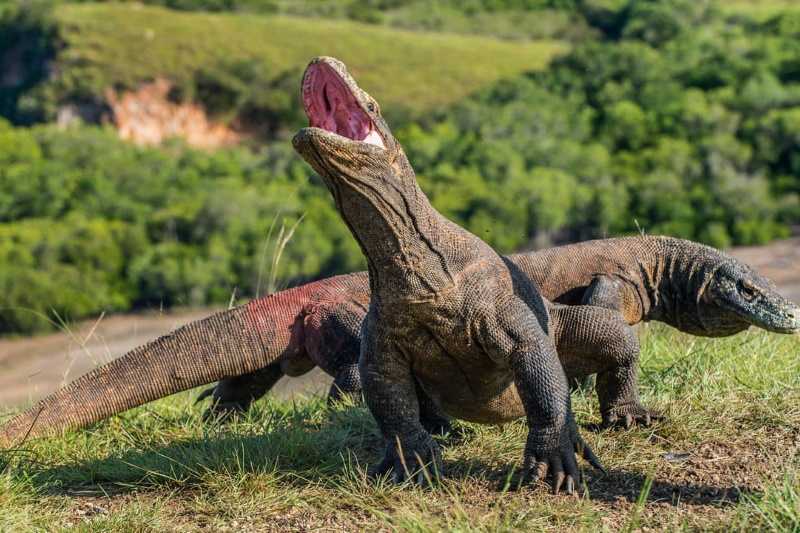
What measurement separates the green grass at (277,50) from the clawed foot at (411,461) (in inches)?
1926

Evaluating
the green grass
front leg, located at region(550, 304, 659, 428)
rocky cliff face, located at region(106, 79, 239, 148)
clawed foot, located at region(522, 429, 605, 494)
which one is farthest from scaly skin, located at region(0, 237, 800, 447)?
rocky cliff face, located at region(106, 79, 239, 148)

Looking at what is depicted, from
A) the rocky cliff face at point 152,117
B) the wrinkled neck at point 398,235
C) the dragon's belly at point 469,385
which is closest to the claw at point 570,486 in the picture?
the dragon's belly at point 469,385

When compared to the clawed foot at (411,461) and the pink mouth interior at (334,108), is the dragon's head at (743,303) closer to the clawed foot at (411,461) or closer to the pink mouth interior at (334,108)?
the clawed foot at (411,461)

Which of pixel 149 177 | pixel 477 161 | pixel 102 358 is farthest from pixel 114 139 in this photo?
pixel 102 358

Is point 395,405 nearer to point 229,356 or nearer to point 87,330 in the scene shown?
point 229,356

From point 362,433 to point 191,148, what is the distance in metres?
46.1

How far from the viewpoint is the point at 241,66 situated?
185 feet

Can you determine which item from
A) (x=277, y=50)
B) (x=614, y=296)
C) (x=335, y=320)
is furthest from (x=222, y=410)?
(x=277, y=50)

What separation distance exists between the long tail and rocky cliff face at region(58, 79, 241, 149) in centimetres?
4769

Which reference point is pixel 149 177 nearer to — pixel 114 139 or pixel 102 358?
pixel 114 139

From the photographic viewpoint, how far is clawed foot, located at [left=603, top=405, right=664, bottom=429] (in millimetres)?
3834

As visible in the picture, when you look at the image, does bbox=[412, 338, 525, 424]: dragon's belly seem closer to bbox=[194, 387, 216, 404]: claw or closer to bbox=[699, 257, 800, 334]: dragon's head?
bbox=[699, 257, 800, 334]: dragon's head

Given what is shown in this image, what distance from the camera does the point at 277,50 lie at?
62250 millimetres

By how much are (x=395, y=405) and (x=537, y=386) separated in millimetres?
521
